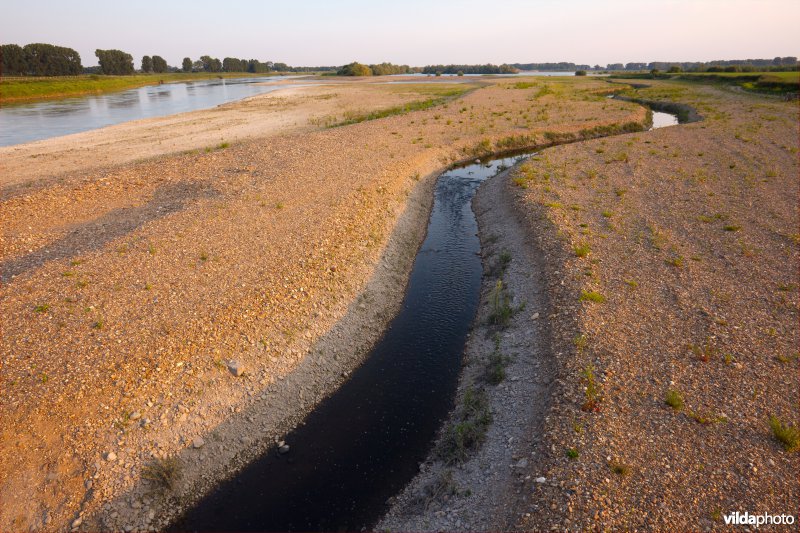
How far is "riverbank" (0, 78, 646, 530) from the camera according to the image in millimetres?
10930

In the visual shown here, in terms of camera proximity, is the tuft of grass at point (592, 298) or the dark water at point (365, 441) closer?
the dark water at point (365, 441)

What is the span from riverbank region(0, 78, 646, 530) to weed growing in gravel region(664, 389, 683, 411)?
11039 mm

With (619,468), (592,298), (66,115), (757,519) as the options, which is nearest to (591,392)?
(619,468)

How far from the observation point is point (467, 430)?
503 inches

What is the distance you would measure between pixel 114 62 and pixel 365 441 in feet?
765

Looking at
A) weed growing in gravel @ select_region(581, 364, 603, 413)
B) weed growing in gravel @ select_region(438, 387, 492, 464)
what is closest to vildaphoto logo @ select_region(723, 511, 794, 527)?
weed growing in gravel @ select_region(581, 364, 603, 413)

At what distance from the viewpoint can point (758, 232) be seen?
941 inches

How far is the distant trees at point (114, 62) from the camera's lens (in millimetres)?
179125

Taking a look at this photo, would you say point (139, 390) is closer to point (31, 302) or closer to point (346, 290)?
point (31, 302)

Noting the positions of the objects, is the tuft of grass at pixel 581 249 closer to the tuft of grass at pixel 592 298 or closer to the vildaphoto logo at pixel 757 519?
the tuft of grass at pixel 592 298

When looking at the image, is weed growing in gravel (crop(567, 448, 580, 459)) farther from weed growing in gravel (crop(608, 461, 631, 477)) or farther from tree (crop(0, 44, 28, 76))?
tree (crop(0, 44, 28, 76))

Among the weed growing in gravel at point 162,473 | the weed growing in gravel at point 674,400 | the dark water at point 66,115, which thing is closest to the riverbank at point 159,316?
the weed growing in gravel at point 162,473

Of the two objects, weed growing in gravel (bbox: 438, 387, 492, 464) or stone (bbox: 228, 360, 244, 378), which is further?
stone (bbox: 228, 360, 244, 378)

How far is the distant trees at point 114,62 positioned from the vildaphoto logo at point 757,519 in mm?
238399
